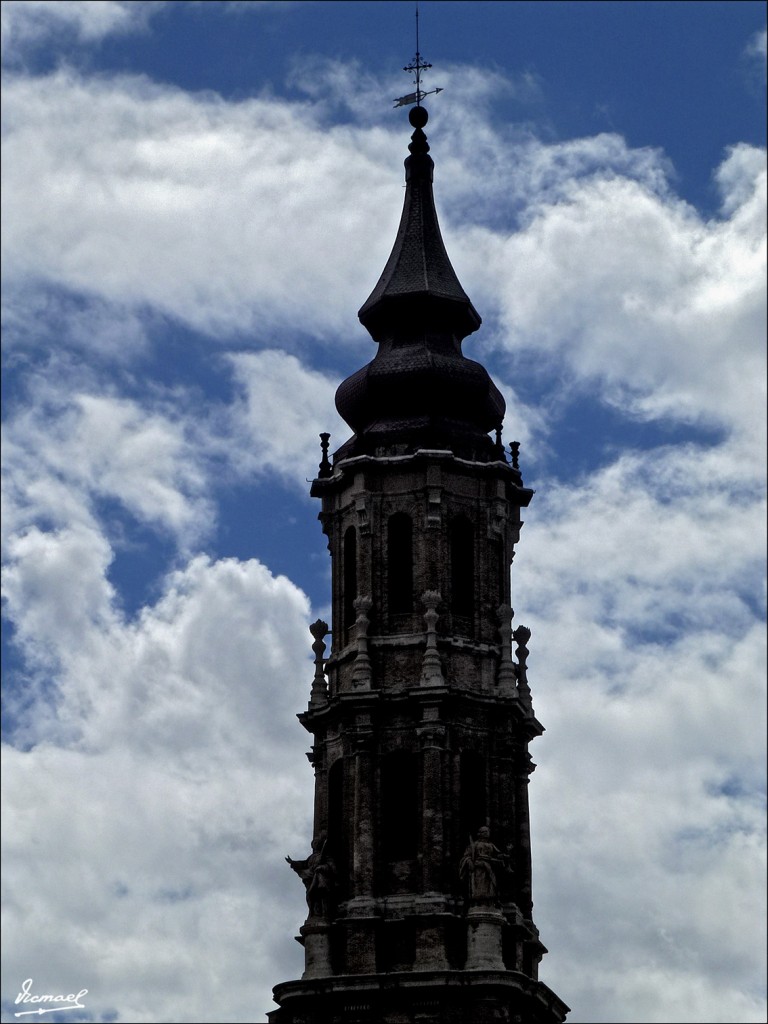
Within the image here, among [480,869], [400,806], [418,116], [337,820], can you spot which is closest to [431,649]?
[400,806]

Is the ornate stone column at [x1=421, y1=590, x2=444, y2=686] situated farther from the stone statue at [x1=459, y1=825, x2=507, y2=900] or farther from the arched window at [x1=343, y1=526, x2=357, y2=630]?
the stone statue at [x1=459, y1=825, x2=507, y2=900]

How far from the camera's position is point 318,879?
8625 centimetres

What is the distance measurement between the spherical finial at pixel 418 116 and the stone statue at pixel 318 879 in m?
26.7

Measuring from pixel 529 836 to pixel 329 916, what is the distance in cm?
761

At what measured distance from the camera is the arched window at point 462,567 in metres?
90.3

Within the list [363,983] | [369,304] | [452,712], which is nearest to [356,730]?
[452,712]

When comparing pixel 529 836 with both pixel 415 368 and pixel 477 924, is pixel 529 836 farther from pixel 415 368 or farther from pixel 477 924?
pixel 415 368

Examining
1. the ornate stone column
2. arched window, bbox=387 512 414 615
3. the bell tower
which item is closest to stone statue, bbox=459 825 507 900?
the bell tower

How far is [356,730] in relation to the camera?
88.0 metres

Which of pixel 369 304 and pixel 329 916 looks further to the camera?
pixel 369 304

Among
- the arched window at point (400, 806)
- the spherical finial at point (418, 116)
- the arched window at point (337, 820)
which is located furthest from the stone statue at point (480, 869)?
the spherical finial at point (418, 116)

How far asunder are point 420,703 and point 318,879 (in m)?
6.52

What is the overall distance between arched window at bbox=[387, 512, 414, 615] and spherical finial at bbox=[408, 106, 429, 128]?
608 inches

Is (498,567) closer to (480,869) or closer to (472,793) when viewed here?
(472,793)
